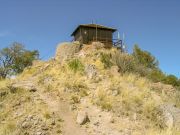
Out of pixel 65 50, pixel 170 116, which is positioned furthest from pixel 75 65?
pixel 170 116

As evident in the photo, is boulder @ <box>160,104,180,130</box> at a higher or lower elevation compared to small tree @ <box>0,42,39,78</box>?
lower

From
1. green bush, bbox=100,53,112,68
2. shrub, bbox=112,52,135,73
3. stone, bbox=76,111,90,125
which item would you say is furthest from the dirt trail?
shrub, bbox=112,52,135,73

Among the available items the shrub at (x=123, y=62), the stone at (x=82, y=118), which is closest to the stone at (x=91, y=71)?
the shrub at (x=123, y=62)

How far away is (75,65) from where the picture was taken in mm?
22094

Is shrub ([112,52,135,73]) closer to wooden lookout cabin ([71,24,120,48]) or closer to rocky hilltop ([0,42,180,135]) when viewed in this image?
rocky hilltop ([0,42,180,135])

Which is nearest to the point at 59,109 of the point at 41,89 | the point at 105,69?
the point at 41,89

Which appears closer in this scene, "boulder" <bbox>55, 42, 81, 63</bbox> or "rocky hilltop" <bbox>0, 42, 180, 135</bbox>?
"rocky hilltop" <bbox>0, 42, 180, 135</bbox>

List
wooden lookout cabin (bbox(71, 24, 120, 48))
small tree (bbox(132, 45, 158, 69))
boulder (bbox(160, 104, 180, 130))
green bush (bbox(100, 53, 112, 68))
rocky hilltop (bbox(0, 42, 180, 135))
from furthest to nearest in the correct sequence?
1. small tree (bbox(132, 45, 158, 69))
2. wooden lookout cabin (bbox(71, 24, 120, 48))
3. green bush (bbox(100, 53, 112, 68))
4. boulder (bbox(160, 104, 180, 130))
5. rocky hilltop (bbox(0, 42, 180, 135))

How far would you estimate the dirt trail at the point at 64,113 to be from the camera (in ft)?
48.1

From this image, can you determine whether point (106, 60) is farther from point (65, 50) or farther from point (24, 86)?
point (24, 86)

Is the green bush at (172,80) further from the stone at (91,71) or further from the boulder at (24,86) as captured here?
the boulder at (24,86)

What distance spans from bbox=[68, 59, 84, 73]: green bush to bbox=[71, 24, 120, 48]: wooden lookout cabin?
34.9ft

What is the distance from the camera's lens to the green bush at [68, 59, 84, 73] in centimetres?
2180

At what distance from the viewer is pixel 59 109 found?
16.6m
